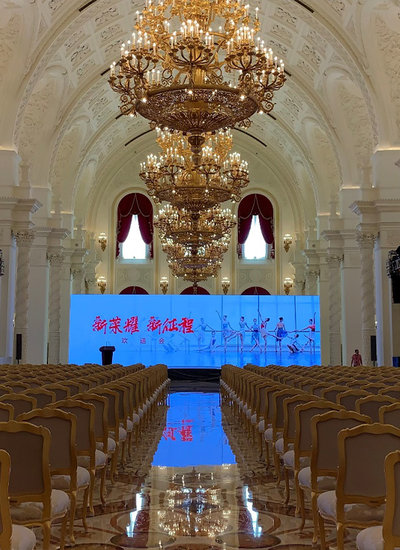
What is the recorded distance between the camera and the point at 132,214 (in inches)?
1213

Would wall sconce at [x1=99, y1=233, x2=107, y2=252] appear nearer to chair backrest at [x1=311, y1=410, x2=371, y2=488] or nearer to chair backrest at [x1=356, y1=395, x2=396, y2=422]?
chair backrest at [x1=356, y1=395, x2=396, y2=422]

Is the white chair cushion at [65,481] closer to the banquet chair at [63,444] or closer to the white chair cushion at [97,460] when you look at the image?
the banquet chair at [63,444]

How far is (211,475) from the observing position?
6.86m

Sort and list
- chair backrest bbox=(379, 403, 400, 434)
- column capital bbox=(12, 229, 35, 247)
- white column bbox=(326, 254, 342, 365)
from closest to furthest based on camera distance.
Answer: chair backrest bbox=(379, 403, 400, 434) < column capital bbox=(12, 229, 35, 247) < white column bbox=(326, 254, 342, 365)

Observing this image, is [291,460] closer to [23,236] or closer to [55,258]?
[23,236]

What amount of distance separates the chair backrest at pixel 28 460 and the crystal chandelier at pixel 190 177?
9474 mm

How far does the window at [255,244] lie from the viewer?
101 ft

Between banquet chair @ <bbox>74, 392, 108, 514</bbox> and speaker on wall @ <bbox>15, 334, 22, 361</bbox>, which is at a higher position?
speaker on wall @ <bbox>15, 334, 22, 361</bbox>

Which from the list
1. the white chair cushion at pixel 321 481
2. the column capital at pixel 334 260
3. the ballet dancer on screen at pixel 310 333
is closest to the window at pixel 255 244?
the ballet dancer on screen at pixel 310 333

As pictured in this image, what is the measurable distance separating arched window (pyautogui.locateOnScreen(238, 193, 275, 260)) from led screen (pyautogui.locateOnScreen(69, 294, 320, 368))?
6.70m

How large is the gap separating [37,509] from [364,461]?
196 cm

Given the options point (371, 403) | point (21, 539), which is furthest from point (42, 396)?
point (21, 539)

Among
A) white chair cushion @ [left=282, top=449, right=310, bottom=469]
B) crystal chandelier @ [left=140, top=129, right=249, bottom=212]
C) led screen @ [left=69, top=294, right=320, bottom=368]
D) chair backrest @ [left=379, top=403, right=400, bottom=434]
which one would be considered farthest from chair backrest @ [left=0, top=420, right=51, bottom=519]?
led screen @ [left=69, top=294, right=320, bottom=368]

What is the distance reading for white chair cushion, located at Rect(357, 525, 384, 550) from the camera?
10.5ft
